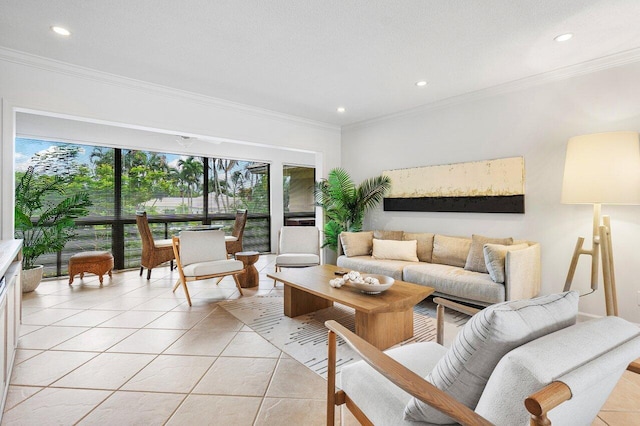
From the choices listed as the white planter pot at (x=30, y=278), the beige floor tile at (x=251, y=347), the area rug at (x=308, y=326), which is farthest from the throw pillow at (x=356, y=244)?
the white planter pot at (x=30, y=278)

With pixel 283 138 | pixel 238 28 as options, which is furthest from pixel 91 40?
pixel 283 138

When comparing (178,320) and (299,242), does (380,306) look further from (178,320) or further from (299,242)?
(299,242)

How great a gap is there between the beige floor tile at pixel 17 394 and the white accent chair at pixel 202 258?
1.64 metres

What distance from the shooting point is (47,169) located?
493 centimetres

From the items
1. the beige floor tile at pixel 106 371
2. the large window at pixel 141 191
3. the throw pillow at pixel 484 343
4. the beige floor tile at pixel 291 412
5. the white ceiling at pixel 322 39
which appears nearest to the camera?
the throw pillow at pixel 484 343

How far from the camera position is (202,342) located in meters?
2.68

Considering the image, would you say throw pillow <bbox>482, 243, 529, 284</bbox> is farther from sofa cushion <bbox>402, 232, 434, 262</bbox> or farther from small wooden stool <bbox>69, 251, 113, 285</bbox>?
small wooden stool <bbox>69, 251, 113, 285</bbox>

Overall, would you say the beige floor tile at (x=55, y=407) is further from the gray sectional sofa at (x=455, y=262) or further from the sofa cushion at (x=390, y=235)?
the sofa cushion at (x=390, y=235)

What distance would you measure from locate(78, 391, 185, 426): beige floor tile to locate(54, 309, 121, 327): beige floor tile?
1491 mm

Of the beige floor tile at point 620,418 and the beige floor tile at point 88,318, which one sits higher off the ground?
the beige floor tile at point 88,318

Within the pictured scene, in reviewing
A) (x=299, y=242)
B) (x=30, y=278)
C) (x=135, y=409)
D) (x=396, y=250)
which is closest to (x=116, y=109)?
(x=30, y=278)

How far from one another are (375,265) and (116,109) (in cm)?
355

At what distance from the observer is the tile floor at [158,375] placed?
5.81 feet

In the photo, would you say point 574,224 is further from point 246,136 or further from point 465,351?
point 246,136
